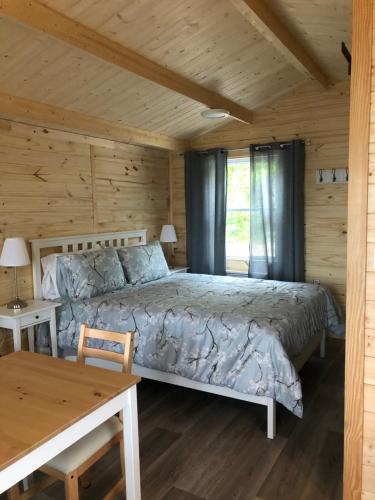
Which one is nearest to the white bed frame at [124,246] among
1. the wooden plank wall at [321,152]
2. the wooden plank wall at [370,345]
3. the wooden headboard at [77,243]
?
the wooden headboard at [77,243]

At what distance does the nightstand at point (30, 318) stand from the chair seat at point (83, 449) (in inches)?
53.7

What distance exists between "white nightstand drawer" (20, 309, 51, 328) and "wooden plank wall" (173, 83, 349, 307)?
2.84 m

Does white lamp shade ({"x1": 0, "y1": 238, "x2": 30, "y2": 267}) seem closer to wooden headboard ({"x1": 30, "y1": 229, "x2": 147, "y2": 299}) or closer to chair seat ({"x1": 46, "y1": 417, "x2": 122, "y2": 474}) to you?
wooden headboard ({"x1": 30, "y1": 229, "x2": 147, "y2": 299})

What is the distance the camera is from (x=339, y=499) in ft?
6.70

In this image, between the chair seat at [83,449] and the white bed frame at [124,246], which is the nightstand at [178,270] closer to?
the white bed frame at [124,246]

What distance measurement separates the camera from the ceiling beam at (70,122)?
10.2 feet

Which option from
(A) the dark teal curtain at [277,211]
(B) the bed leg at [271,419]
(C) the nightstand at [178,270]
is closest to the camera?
(B) the bed leg at [271,419]

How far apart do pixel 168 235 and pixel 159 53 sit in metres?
2.27

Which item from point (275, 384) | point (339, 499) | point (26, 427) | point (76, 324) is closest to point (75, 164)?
point (76, 324)

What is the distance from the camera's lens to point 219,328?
278 cm

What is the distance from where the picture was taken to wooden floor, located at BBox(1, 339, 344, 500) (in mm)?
2133

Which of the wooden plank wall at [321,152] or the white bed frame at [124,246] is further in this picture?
the wooden plank wall at [321,152]

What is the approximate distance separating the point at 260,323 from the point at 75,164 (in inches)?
92.9

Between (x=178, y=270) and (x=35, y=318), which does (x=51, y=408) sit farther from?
(x=178, y=270)
